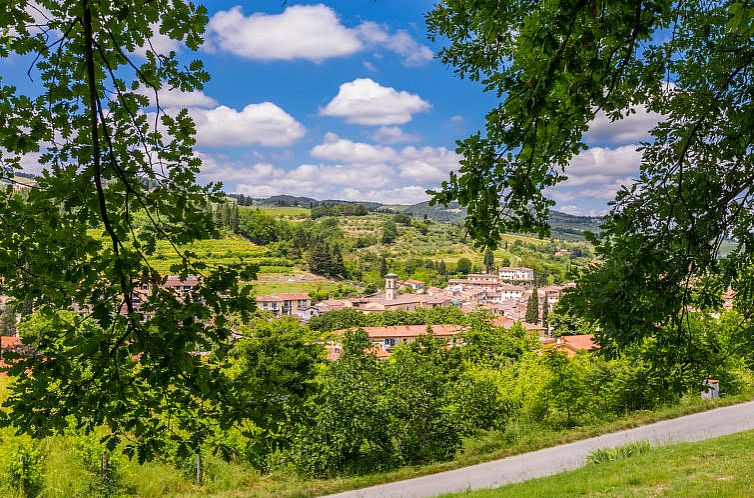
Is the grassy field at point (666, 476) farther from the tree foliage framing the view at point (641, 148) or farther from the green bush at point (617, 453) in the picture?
the tree foliage framing the view at point (641, 148)

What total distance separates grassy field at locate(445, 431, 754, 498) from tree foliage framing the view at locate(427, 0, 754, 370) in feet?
11.5

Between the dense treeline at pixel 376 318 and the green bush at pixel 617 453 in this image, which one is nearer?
the green bush at pixel 617 453

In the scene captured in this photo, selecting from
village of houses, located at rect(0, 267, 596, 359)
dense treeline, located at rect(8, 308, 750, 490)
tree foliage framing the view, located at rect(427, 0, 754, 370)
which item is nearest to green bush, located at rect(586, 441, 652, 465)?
dense treeline, located at rect(8, 308, 750, 490)

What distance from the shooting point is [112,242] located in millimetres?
3545

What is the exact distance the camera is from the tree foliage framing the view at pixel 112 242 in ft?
10.5

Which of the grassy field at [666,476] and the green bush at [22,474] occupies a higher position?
the grassy field at [666,476]

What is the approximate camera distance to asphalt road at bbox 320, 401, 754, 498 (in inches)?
499

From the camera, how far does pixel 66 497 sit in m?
15.9

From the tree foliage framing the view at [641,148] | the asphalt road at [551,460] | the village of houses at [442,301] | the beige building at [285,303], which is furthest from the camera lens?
the beige building at [285,303]

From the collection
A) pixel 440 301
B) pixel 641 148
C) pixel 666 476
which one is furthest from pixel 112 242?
pixel 440 301

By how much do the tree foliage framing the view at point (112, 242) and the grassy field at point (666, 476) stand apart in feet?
24.8

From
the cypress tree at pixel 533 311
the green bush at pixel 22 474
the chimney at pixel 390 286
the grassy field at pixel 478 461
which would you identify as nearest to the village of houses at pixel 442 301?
the chimney at pixel 390 286

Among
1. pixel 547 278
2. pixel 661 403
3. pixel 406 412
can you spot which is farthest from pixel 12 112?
pixel 547 278

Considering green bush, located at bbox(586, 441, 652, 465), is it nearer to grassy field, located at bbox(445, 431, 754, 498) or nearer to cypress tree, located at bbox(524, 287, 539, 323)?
grassy field, located at bbox(445, 431, 754, 498)
